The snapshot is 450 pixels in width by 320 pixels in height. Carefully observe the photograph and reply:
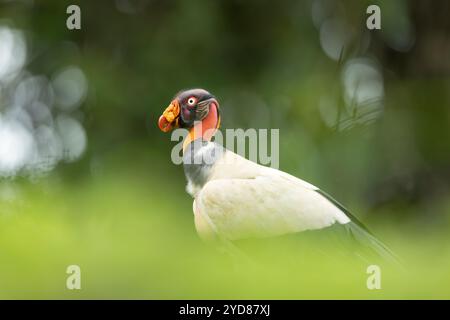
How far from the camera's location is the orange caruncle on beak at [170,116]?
1.99 metres

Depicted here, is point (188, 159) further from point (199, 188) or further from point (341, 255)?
point (341, 255)

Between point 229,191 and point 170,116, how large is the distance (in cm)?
26

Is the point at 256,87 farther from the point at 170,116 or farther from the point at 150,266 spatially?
the point at 150,266

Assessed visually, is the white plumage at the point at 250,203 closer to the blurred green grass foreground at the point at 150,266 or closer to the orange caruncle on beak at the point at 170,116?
the orange caruncle on beak at the point at 170,116

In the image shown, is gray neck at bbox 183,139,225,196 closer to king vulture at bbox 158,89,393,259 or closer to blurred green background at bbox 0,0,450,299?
king vulture at bbox 158,89,393,259

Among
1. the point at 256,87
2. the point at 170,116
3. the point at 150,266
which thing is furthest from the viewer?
the point at 256,87

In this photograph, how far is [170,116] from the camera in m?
2.00

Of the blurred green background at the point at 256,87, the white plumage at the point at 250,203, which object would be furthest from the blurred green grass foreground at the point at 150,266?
the blurred green background at the point at 256,87

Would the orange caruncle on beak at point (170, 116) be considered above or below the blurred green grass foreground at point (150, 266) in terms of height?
above

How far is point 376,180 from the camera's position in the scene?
3812mm

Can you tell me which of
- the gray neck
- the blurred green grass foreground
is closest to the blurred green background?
the gray neck

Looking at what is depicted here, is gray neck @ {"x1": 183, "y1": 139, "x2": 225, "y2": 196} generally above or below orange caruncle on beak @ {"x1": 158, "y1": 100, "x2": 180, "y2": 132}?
below

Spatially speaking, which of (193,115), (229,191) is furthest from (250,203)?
(193,115)

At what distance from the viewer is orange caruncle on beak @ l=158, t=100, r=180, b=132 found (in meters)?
1.99
